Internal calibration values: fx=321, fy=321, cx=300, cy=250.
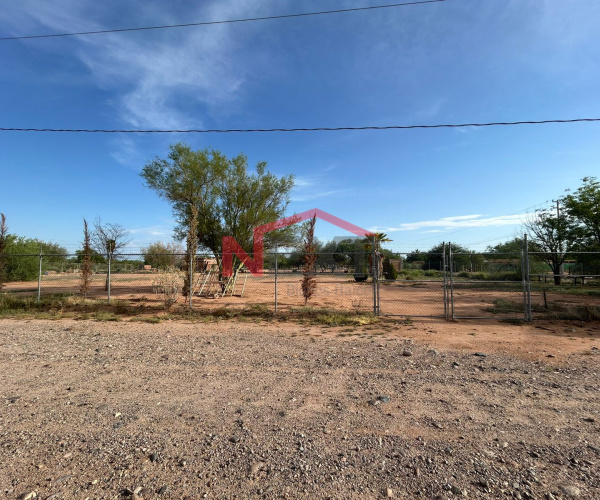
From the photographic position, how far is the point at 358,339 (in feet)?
25.2

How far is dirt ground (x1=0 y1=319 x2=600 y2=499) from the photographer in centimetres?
247

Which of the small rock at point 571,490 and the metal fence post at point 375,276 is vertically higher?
the metal fence post at point 375,276

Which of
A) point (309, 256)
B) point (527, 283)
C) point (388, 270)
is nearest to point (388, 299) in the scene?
point (309, 256)

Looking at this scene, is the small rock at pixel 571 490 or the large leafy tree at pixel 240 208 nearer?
the small rock at pixel 571 490

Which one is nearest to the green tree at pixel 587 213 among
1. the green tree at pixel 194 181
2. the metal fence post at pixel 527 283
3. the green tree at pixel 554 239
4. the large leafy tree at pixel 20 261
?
the green tree at pixel 554 239

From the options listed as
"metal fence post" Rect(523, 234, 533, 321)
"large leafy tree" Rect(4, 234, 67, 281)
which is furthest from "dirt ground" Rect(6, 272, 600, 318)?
"large leafy tree" Rect(4, 234, 67, 281)

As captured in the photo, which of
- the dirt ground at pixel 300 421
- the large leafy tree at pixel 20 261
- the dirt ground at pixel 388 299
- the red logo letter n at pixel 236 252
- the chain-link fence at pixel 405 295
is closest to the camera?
the dirt ground at pixel 300 421

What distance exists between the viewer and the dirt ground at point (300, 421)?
247cm

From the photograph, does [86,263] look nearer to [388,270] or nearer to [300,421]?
[300,421]

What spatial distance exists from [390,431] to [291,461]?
1.13m

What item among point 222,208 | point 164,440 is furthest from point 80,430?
point 222,208

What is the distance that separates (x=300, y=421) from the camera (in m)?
3.50

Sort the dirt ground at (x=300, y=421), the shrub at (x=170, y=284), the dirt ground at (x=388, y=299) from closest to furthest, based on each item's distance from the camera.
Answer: the dirt ground at (x=300, y=421) → the shrub at (x=170, y=284) → the dirt ground at (x=388, y=299)

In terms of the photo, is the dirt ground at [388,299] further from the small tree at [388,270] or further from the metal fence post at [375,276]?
the small tree at [388,270]
